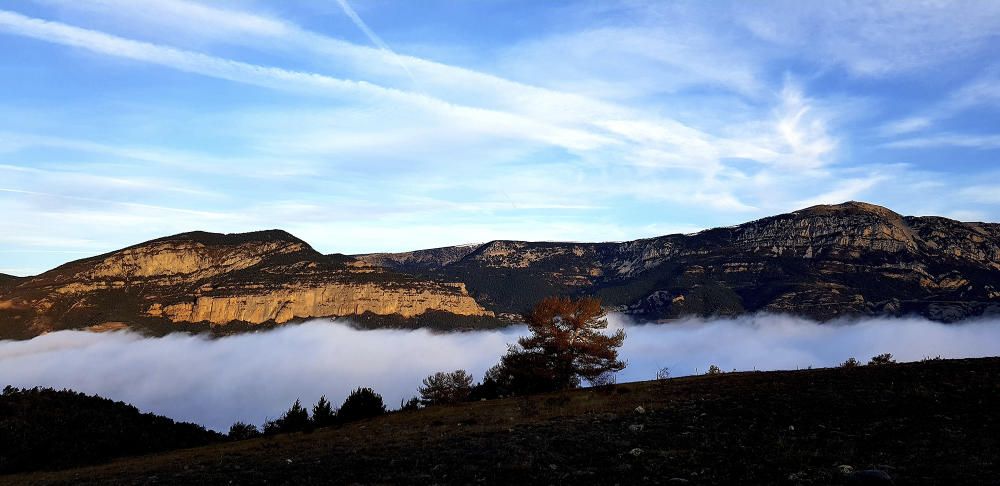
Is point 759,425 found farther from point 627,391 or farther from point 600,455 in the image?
point 627,391

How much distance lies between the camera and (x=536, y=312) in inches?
1960

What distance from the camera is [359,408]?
4241 centimetres

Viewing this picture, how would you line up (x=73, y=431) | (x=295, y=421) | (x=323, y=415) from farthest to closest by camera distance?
1. (x=323, y=415)
2. (x=295, y=421)
3. (x=73, y=431)

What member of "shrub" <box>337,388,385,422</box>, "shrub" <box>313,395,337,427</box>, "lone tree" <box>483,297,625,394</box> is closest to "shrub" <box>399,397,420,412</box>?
"shrub" <box>337,388,385,422</box>

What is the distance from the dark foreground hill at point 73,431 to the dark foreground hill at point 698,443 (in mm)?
5427

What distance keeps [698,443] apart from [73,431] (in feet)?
117

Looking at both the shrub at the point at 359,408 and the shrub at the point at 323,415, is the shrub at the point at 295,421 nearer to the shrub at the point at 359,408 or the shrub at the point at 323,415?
the shrub at the point at 323,415

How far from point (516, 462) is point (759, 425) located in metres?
8.71

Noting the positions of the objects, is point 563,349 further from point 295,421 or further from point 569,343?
point 295,421

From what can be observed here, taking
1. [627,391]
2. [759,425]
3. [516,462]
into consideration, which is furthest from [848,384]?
[516,462]

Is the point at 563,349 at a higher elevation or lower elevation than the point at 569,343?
lower

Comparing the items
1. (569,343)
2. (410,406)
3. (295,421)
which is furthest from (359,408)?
(569,343)

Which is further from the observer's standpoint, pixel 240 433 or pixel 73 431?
pixel 240 433

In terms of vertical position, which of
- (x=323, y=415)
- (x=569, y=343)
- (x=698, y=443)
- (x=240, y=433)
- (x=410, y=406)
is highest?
(x=698, y=443)
